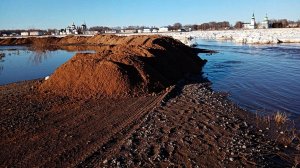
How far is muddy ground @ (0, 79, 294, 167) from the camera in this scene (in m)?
8.14

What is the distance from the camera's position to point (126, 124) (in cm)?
1080

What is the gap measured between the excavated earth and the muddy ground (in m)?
0.03

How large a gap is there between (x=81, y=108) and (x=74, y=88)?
2899mm

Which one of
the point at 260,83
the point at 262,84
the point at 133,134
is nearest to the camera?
the point at 133,134

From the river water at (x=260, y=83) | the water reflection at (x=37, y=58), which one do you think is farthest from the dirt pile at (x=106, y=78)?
the water reflection at (x=37, y=58)

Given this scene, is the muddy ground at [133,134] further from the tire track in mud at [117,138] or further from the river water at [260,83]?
the river water at [260,83]

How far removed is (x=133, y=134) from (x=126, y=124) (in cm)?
103

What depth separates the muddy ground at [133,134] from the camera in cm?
814

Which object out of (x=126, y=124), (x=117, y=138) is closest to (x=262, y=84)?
(x=126, y=124)

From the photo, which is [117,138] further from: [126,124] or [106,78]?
[106,78]

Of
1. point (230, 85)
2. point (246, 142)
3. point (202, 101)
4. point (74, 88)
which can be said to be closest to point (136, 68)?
point (74, 88)

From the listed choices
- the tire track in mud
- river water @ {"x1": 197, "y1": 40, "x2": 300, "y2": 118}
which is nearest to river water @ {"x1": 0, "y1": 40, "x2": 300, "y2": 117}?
river water @ {"x1": 197, "y1": 40, "x2": 300, "y2": 118}

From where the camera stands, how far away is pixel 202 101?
13.9 m

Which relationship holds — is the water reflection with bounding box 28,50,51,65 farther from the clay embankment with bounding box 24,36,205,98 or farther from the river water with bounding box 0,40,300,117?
the clay embankment with bounding box 24,36,205,98
